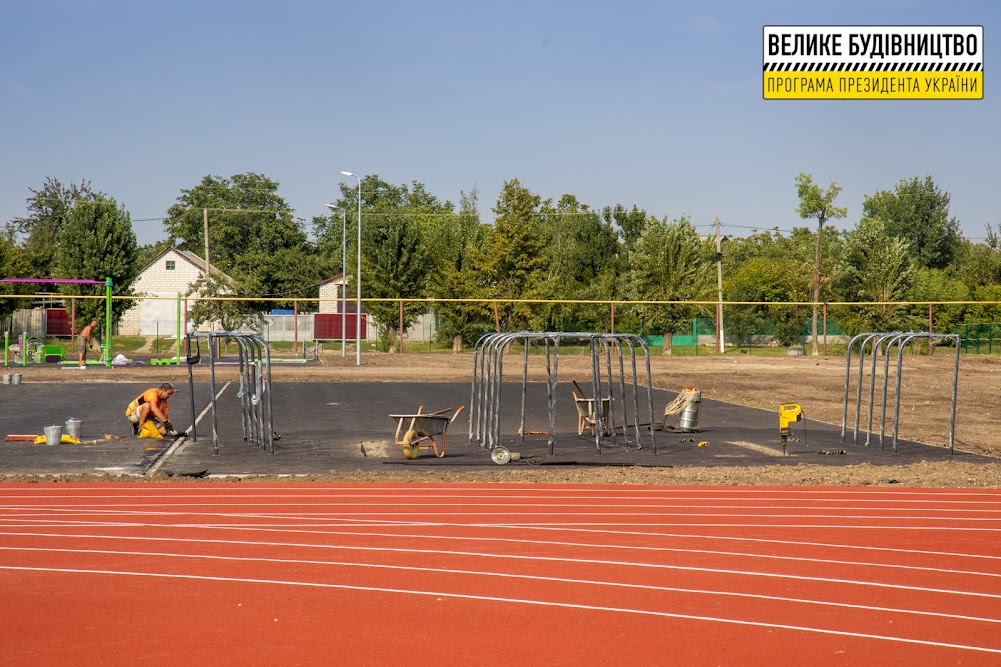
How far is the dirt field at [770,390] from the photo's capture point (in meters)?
13.0

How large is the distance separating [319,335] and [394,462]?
5337 centimetres

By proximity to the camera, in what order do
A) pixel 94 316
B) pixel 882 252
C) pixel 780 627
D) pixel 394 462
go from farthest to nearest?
pixel 882 252 < pixel 94 316 < pixel 394 462 < pixel 780 627

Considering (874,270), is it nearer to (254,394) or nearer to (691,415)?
(691,415)

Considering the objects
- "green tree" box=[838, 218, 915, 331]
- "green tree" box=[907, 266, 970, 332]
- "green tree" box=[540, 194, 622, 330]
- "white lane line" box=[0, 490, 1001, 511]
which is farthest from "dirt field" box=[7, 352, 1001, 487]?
"green tree" box=[540, 194, 622, 330]

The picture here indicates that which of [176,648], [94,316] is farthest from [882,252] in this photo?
[176,648]

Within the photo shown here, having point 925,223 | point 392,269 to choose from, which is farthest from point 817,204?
point 925,223

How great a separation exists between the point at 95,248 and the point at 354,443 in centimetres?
3888

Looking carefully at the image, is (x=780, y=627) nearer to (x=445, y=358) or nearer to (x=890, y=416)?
(x=890, y=416)

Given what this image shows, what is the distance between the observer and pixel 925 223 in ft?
315

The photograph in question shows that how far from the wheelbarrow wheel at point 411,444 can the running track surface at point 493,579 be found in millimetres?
3029

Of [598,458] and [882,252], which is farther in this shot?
[882,252]

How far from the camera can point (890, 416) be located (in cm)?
2084

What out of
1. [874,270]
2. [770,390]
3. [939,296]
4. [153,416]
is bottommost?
[770,390]

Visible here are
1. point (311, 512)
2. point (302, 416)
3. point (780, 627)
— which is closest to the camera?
point (780, 627)
